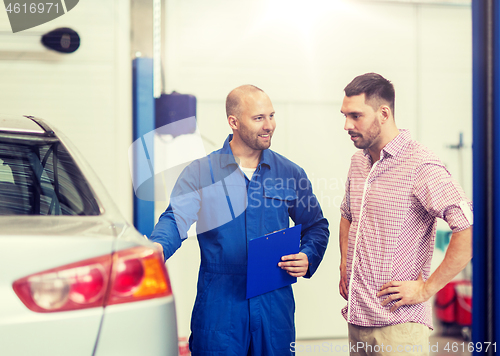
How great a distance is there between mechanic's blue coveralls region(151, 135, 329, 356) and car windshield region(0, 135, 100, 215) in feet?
2.46

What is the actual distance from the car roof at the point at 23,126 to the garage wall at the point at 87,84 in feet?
3.77

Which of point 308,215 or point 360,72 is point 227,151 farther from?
point 360,72

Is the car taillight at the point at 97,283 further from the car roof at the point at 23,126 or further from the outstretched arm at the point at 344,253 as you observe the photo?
the outstretched arm at the point at 344,253

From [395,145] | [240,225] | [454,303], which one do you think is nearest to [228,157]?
[240,225]

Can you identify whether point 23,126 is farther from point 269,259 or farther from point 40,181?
point 269,259

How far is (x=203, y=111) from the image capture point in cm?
284

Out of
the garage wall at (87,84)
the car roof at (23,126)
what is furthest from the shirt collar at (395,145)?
the garage wall at (87,84)

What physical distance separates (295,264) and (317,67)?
4.14ft

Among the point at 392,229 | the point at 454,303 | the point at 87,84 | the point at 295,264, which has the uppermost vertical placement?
the point at 87,84

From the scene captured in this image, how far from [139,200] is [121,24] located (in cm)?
117

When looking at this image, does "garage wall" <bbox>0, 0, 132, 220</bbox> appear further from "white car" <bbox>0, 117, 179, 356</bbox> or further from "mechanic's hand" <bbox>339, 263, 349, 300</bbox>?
"white car" <bbox>0, 117, 179, 356</bbox>

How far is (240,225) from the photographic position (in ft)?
7.87

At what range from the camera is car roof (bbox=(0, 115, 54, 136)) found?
161cm

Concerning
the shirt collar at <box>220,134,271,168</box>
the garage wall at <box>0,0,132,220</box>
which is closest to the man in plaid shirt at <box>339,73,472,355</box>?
the shirt collar at <box>220,134,271,168</box>
